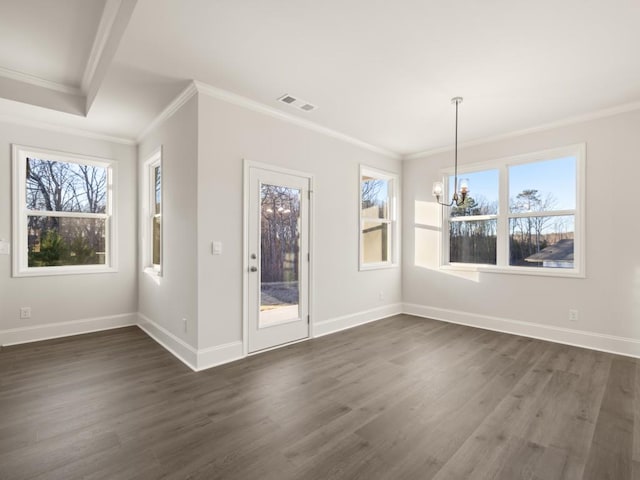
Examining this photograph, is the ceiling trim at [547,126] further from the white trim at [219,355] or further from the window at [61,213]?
the window at [61,213]

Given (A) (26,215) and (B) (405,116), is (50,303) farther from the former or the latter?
(B) (405,116)

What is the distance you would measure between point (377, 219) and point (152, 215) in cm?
345

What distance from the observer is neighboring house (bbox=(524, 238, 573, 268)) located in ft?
13.6

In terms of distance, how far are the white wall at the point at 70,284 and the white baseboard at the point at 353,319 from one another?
289 cm

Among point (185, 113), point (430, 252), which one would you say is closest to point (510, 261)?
point (430, 252)

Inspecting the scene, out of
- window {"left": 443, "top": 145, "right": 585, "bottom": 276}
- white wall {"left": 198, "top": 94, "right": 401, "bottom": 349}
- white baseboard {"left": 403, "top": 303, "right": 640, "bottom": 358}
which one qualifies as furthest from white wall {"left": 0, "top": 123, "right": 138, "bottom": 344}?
window {"left": 443, "top": 145, "right": 585, "bottom": 276}

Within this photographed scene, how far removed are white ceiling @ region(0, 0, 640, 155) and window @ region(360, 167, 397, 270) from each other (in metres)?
1.38

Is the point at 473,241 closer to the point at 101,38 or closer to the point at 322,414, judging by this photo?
the point at 322,414

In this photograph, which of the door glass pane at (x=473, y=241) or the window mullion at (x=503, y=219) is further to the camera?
the door glass pane at (x=473, y=241)

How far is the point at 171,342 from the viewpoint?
12.3ft

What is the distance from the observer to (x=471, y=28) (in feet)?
7.88

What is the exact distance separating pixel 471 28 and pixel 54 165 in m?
5.16

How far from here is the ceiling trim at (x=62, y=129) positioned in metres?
3.91

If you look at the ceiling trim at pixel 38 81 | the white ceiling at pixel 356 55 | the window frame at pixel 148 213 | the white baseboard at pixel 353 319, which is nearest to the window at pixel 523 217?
the white ceiling at pixel 356 55
